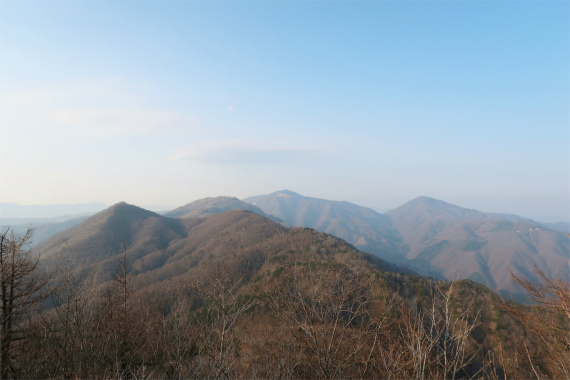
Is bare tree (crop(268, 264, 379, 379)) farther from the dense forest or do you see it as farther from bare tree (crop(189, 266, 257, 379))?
bare tree (crop(189, 266, 257, 379))

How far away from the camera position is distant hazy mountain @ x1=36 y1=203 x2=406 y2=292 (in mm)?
86650

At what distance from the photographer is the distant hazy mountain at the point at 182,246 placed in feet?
284

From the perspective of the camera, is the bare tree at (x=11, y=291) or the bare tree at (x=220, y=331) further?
the bare tree at (x=11, y=291)

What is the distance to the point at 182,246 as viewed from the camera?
498 feet

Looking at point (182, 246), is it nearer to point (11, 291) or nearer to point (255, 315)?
point (255, 315)

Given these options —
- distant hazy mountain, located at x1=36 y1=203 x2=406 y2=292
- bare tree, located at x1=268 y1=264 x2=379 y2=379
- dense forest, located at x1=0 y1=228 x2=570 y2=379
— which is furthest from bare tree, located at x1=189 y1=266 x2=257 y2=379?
distant hazy mountain, located at x1=36 y1=203 x2=406 y2=292

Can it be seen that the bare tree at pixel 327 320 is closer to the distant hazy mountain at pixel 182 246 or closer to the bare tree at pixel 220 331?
the bare tree at pixel 220 331

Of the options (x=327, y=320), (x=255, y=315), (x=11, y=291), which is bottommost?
(x=255, y=315)

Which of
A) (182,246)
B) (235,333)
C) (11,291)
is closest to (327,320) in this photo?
(235,333)

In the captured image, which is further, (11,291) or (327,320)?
(327,320)

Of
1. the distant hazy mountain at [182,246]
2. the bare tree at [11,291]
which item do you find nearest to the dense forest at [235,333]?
the bare tree at [11,291]

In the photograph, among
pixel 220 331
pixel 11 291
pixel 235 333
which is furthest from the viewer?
pixel 235 333

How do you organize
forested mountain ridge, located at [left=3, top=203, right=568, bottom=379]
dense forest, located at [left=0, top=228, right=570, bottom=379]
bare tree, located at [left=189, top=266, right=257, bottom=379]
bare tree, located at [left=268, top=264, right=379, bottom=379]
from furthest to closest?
bare tree, located at [left=268, top=264, right=379, bottom=379] < forested mountain ridge, located at [left=3, top=203, right=568, bottom=379] < bare tree, located at [left=189, top=266, right=257, bottom=379] < dense forest, located at [left=0, top=228, right=570, bottom=379]

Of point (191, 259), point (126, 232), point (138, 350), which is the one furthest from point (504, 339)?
point (126, 232)
